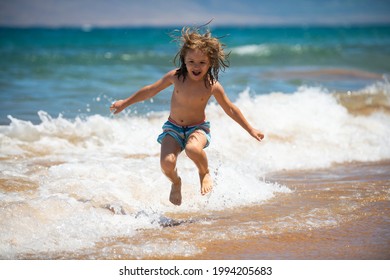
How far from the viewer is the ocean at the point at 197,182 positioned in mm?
4039

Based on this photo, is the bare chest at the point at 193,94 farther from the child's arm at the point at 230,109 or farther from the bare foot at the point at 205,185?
the bare foot at the point at 205,185

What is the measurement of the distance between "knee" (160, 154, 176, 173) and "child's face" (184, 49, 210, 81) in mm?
671

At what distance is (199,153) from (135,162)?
1818mm

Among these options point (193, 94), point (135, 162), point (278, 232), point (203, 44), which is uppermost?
point (203, 44)

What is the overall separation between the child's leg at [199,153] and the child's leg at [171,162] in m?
0.12

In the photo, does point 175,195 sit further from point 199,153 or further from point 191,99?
point 191,99

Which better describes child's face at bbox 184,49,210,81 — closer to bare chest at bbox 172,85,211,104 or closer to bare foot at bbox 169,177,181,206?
bare chest at bbox 172,85,211,104

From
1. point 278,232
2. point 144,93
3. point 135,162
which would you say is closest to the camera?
point 278,232

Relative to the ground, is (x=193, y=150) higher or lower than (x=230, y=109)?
lower

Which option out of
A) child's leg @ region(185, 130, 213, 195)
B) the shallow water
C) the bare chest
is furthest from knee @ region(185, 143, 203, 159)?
the shallow water

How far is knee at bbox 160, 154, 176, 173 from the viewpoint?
Result: 15.1 ft

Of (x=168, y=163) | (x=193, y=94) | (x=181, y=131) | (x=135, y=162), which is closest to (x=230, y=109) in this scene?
(x=193, y=94)

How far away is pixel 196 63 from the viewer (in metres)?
4.68

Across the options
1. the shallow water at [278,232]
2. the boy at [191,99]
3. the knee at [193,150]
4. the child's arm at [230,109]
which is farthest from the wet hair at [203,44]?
the shallow water at [278,232]
